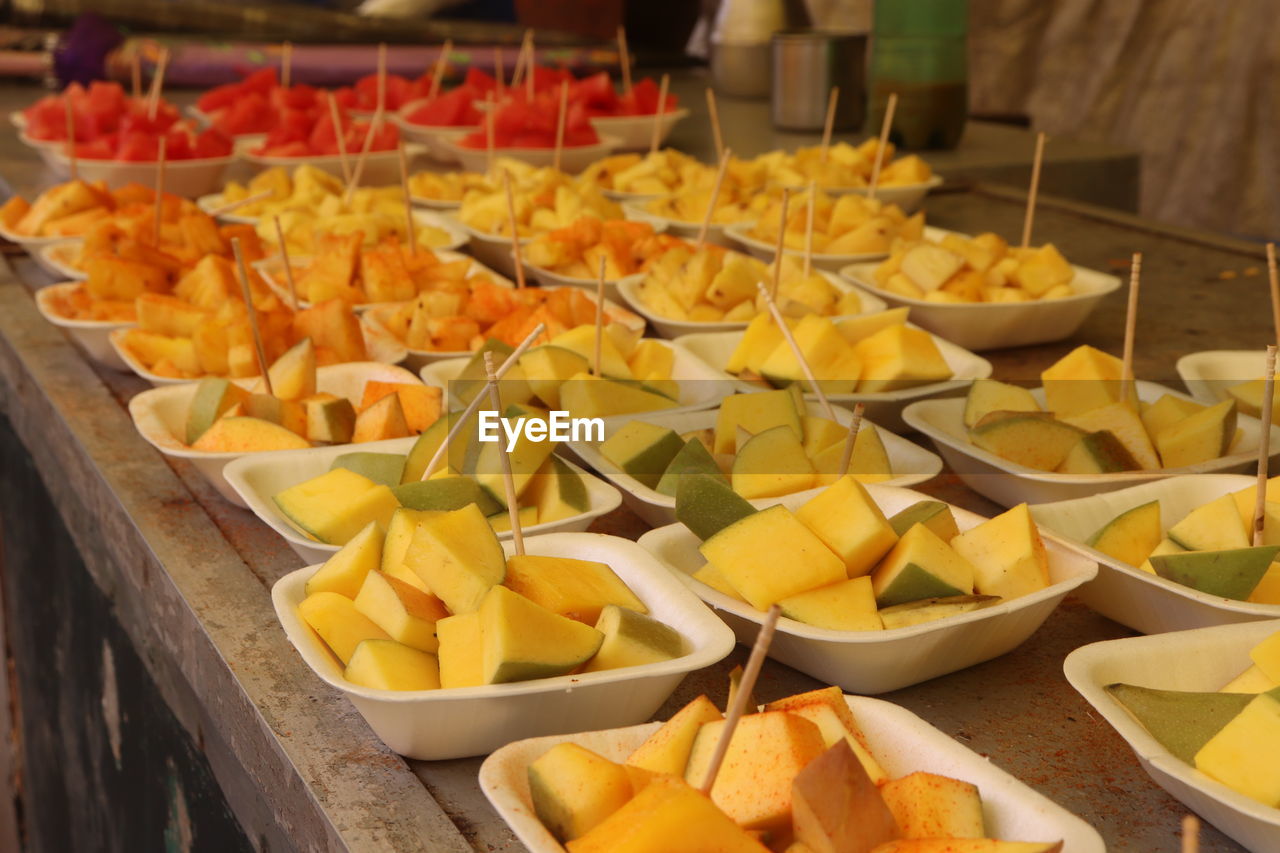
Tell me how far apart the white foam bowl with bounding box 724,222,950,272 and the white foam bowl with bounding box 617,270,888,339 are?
0.04 meters

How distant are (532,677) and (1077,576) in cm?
44

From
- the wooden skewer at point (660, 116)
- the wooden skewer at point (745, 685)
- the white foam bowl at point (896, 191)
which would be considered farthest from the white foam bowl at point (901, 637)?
the wooden skewer at point (660, 116)

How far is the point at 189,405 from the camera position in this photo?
1573 mm

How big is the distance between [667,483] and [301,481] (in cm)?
35

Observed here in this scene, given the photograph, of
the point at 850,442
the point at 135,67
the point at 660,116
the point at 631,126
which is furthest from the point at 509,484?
the point at 135,67

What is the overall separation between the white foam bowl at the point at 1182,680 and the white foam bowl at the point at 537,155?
2.27m

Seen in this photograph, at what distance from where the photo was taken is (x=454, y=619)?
0.98m

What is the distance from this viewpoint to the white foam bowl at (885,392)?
62.4 inches

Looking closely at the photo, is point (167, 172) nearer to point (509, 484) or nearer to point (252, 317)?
point (252, 317)

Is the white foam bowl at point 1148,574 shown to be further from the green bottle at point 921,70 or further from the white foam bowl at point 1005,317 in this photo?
the green bottle at point 921,70

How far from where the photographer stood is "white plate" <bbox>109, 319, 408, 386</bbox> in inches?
68.8

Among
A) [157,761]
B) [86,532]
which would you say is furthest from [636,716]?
[86,532]

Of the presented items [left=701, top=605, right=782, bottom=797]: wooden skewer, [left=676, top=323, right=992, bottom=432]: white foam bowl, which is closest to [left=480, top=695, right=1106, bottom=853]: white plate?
[left=701, top=605, right=782, bottom=797]: wooden skewer

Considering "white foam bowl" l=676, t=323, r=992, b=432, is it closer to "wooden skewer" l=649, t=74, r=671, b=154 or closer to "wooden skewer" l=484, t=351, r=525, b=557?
"wooden skewer" l=484, t=351, r=525, b=557
